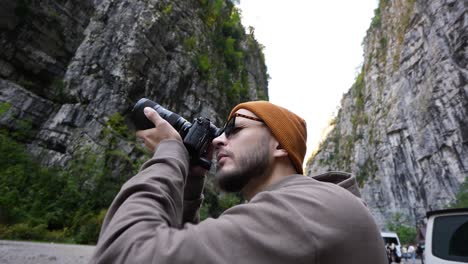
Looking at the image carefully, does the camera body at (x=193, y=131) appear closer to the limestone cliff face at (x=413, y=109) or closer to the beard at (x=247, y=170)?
the beard at (x=247, y=170)

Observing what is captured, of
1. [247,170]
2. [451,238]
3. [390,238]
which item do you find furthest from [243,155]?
[390,238]

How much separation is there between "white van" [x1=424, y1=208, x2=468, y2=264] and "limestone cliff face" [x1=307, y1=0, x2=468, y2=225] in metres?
33.3

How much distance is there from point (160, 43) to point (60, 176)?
10293 millimetres

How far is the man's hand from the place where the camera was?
1.14 m

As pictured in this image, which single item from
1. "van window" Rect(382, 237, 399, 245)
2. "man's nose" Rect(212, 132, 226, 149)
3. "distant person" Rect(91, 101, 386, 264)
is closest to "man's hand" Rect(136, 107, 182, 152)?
"distant person" Rect(91, 101, 386, 264)

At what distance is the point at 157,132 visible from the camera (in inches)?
45.7

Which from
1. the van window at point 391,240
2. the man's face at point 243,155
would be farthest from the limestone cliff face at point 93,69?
the man's face at point 243,155

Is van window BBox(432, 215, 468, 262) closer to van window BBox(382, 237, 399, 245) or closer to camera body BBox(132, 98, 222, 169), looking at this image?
camera body BBox(132, 98, 222, 169)

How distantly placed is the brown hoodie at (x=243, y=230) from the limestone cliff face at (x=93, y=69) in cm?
1339

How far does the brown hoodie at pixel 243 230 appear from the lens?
2.40 ft

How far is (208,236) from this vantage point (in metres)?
0.77

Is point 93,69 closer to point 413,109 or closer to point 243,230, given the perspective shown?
point 243,230

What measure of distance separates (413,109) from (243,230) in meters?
43.4

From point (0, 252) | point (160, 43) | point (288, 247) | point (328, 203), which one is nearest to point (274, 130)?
point (328, 203)
